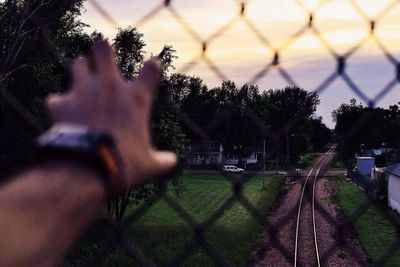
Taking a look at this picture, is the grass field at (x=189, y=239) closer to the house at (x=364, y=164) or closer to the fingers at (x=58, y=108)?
the house at (x=364, y=164)

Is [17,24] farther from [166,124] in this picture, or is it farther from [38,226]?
[166,124]

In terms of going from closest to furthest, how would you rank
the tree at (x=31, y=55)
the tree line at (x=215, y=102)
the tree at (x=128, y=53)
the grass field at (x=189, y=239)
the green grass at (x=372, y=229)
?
the tree line at (x=215, y=102), the tree at (x=31, y=55), the tree at (x=128, y=53), the grass field at (x=189, y=239), the green grass at (x=372, y=229)

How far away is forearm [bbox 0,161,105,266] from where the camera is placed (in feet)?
2.09

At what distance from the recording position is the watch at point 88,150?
2.45ft

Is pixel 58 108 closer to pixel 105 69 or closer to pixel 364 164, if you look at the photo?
pixel 105 69

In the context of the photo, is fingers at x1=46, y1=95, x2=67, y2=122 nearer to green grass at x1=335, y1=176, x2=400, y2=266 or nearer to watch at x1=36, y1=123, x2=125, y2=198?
watch at x1=36, y1=123, x2=125, y2=198

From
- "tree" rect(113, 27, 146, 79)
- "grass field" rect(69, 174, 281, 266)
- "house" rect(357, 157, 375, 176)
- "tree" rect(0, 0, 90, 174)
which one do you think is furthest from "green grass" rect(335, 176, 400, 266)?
"tree" rect(113, 27, 146, 79)

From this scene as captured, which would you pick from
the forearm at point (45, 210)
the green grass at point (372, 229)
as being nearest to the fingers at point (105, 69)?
the forearm at point (45, 210)

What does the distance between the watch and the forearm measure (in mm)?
14

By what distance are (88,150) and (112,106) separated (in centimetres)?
9

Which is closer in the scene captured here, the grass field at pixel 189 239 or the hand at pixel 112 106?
the hand at pixel 112 106

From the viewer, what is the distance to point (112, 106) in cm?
82

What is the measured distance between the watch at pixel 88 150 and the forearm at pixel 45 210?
1 centimetres

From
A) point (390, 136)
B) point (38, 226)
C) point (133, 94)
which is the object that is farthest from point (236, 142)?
point (38, 226)
